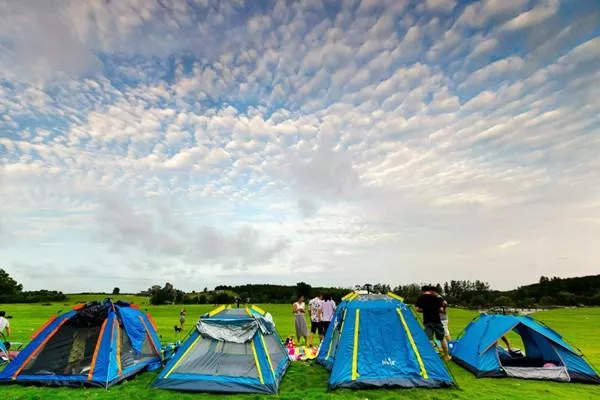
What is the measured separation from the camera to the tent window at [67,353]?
9805 mm

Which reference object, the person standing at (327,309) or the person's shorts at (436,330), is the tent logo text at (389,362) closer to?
the person's shorts at (436,330)

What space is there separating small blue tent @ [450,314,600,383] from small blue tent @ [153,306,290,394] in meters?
5.81

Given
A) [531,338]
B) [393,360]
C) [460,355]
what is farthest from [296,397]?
[531,338]

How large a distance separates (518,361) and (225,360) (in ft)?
31.7

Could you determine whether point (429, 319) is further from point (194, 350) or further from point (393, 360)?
point (194, 350)

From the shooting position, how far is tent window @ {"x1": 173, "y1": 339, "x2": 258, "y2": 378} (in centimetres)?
948

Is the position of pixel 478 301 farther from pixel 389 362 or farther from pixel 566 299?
pixel 389 362

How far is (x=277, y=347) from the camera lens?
11875mm

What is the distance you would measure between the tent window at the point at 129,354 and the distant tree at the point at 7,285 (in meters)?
104

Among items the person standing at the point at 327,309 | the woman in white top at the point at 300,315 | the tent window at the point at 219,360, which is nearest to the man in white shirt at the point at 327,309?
the person standing at the point at 327,309

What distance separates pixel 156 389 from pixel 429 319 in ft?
27.3

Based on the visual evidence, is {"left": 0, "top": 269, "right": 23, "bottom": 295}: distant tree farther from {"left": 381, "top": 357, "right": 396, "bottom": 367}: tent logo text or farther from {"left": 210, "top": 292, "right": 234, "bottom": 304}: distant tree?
{"left": 381, "top": 357, "right": 396, "bottom": 367}: tent logo text

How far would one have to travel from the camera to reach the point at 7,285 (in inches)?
3580

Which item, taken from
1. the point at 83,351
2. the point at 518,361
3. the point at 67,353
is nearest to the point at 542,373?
the point at 518,361
